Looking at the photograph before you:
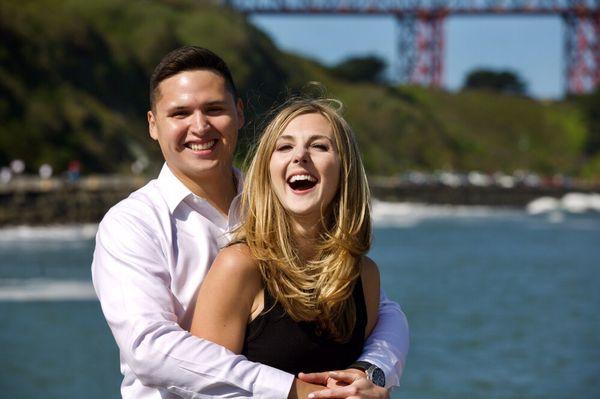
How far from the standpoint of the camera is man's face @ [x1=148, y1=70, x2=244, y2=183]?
335cm

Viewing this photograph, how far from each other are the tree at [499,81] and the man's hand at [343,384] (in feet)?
363

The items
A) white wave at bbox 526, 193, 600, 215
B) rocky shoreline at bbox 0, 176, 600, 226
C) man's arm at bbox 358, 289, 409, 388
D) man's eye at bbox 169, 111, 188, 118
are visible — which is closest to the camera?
man's arm at bbox 358, 289, 409, 388

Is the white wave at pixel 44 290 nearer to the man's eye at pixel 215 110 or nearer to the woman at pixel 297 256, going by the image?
the man's eye at pixel 215 110

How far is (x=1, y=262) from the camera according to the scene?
1072 inches

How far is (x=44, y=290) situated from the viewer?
22.8 metres

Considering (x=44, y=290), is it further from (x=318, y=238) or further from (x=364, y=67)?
(x=364, y=67)

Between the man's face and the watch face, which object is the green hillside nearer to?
the man's face

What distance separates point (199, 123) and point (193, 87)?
10cm

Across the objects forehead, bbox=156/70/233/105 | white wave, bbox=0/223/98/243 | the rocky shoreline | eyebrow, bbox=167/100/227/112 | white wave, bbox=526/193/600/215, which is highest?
forehead, bbox=156/70/233/105

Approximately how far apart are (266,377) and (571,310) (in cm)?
2225

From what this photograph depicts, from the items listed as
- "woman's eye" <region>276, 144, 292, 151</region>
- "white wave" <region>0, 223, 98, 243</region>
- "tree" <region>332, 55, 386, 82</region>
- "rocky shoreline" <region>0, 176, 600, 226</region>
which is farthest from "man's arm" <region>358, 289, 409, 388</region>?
"tree" <region>332, 55, 386, 82</region>

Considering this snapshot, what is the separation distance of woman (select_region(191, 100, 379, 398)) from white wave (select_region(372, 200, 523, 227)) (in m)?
51.2

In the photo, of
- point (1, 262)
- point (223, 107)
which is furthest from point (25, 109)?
point (223, 107)

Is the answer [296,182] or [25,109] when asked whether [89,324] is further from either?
[25,109]
